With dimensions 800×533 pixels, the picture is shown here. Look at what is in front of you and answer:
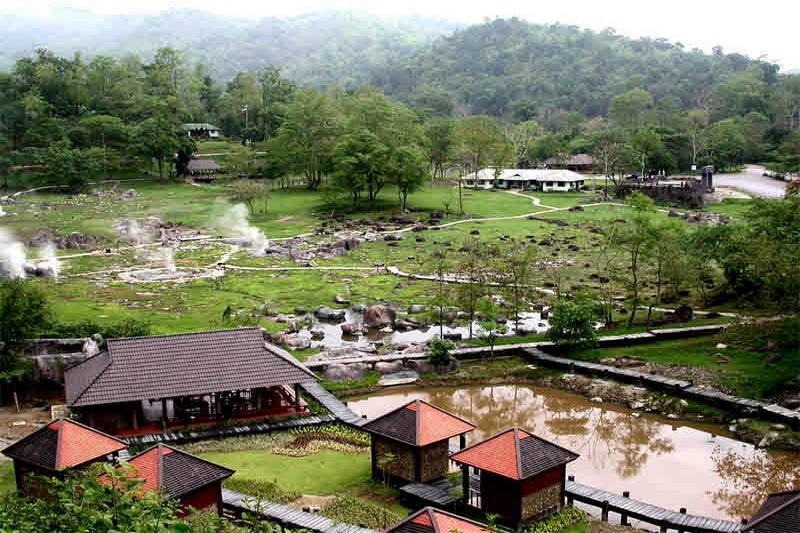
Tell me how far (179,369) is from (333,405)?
20.3 feet

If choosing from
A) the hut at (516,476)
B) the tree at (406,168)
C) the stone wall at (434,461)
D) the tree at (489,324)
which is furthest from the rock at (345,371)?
the tree at (406,168)

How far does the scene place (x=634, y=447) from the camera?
28859mm

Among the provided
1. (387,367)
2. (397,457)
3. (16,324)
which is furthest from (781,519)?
(16,324)

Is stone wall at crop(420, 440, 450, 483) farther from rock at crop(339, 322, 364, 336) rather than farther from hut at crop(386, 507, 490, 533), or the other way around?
rock at crop(339, 322, 364, 336)

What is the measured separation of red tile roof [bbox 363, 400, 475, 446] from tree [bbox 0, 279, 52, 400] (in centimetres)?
1526

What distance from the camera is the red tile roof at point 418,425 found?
2405cm

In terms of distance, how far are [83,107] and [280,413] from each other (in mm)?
88067

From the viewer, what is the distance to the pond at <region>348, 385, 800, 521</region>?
Result: 25.1 meters

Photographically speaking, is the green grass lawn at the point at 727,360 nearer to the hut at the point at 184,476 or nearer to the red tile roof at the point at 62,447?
the hut at the point at 184,476

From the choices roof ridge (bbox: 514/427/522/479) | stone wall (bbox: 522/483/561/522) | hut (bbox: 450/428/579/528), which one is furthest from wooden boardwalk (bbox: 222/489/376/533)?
stone wall (bbox: 522/483/561/522)

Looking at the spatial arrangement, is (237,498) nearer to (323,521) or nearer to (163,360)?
(323,521)

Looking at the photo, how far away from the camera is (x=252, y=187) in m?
76.4

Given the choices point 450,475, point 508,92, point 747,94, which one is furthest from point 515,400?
point 508,92

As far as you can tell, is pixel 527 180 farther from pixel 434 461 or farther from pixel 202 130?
pixel 434 461
